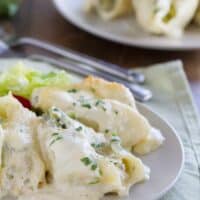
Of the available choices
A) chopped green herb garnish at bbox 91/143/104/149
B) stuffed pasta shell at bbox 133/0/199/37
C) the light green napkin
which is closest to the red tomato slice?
chopped green herb garnish at bbox 91/143/104/149

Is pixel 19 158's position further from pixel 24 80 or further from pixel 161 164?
pixel 24 80

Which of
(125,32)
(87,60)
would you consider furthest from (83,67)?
(125,32)

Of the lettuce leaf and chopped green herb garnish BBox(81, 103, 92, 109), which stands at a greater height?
chopped green herb garnish BBox(81, 103, 92, 109)

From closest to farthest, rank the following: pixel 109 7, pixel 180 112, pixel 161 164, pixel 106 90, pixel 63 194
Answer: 1. pixel 63 194
2. pixel 161 164
3. pixel 106 90
4. pixel 180 112
5. pixel 109 7

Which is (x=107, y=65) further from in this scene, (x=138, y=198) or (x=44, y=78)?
(x=138, y=198)

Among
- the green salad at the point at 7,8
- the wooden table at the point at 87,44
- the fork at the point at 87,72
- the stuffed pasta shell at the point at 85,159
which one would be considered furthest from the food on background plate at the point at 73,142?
the green salad at the point at 7,8

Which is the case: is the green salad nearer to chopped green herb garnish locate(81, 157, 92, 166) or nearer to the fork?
the fork

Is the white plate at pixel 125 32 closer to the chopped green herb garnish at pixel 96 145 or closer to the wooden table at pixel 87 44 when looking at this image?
the wooden table at pixel 87 44
